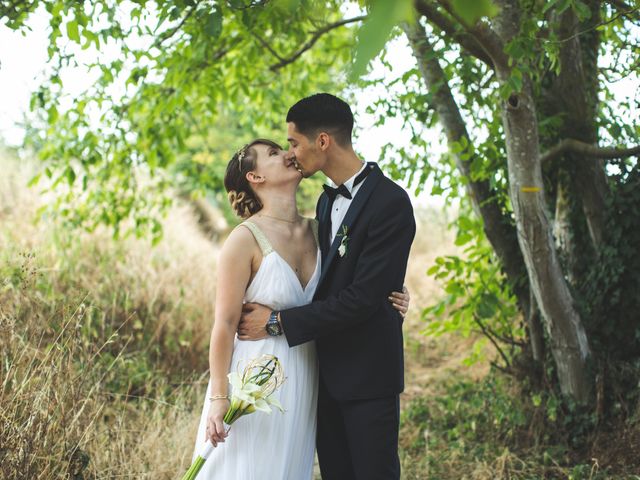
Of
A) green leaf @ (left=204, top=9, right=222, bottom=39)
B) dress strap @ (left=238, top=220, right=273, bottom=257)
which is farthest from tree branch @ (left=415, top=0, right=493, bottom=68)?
dress strap @ (left=238, top=220, right=273, bottom=257)

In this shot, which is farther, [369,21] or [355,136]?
[355,136]

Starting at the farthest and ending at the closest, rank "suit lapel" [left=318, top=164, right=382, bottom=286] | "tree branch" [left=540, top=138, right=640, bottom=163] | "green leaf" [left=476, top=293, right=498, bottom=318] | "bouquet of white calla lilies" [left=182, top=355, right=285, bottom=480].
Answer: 1. "green leaf" [left=476, top=293, right=498, bottom=318]
2. "tree branch" [left=540, top=138, right=640, bottom=163]
3. "suit lapel" [left=318, top=164, right=382, bottom=286]
4. "bouquet of white calla lilies" [left=182, top=355, right=285, bottom=480]

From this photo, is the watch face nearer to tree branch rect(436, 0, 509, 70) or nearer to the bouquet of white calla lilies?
the bouquet of white calla lilies

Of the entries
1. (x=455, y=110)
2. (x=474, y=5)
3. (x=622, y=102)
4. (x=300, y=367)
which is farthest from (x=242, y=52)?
(x=474, y=5)

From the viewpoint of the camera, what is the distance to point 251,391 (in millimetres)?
2402

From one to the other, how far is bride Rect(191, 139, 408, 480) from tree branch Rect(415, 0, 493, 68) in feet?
3.60

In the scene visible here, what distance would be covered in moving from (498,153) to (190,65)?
→ 2475 mm

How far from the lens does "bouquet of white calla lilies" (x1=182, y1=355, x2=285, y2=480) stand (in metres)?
2.40

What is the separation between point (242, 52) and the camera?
6266 millimetres

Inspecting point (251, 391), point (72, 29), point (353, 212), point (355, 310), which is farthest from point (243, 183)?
point (72, 29)

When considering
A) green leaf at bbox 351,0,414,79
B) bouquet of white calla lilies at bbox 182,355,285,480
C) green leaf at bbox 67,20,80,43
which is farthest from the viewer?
green leaf at bbox 67,20,80,43

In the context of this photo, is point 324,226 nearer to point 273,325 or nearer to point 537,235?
point 273,325

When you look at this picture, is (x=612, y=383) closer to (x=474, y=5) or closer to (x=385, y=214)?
(x=385, y=214)

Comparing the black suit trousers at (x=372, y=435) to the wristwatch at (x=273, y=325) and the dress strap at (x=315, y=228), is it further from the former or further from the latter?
the dress strap at (x=315, y=228)
